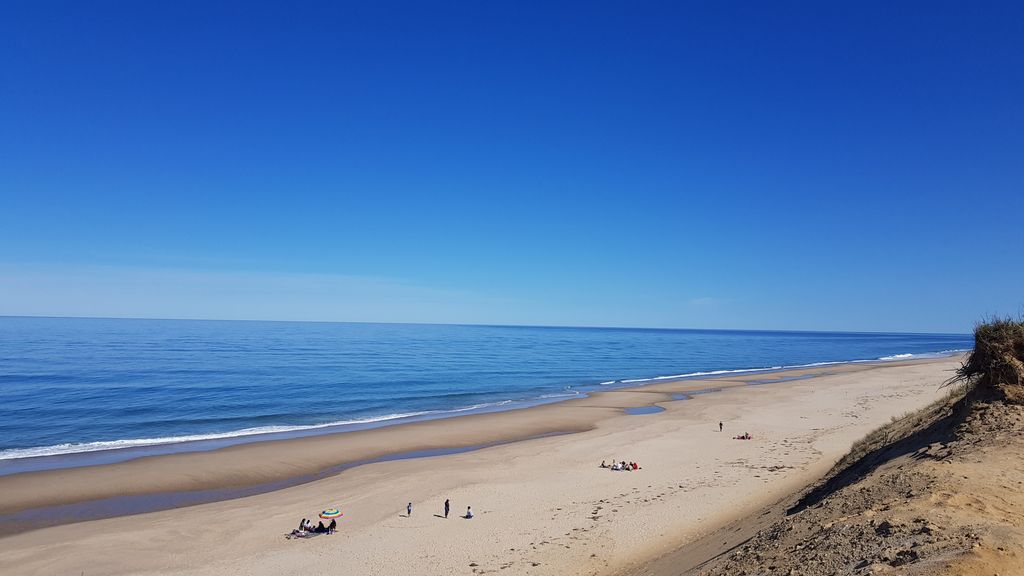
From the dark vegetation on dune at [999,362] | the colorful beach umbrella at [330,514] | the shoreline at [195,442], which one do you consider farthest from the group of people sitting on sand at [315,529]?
the dark vegetation on dune at [999,362]

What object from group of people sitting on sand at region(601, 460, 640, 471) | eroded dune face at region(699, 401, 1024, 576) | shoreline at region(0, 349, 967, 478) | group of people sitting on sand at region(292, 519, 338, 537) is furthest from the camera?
shoreline at region(0, 349, 967, 478)

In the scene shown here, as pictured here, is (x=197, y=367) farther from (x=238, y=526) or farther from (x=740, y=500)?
(x=740, y=500)

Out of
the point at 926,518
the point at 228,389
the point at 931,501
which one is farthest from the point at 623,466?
the point at 228,389

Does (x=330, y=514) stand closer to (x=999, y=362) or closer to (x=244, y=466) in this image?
(x=244, y=466)

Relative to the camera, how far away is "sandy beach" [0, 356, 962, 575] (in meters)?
15.5

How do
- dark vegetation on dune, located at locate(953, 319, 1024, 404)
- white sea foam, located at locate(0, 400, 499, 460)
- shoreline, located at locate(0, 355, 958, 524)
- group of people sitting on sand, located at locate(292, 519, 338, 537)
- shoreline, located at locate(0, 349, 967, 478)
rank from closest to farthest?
dark vegetation on dune, located at locate(953, 319, 1024, 404), group of people sitting on sand, located at locate(292, 519, 338, 537), shoreline, located at locate(0, 355, 958, 524), shoreline, located at locate(0, 349, 967, 478), white sea foam, located at locate(0, 400, 499, 460)

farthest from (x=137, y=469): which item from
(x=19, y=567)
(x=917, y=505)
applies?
(x=917, y=505)

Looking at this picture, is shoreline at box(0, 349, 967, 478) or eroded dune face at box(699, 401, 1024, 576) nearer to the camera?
eroded dune face at box(699, 401, 1024, 576)

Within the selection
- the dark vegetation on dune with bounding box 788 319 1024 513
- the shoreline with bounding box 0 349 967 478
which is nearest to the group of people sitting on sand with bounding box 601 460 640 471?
the dark vegetation on dune with bounding box 788 319 1024 513

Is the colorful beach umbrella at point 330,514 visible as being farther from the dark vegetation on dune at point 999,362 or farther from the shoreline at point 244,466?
the dark vegetation on dune at point 999,362

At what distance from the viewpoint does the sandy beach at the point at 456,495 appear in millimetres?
15484

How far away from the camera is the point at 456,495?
21.1m

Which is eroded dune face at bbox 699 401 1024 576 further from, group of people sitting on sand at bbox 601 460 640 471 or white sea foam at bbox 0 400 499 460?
white sea foam at bbox 0 400 499 460

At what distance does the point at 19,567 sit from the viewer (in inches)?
596
